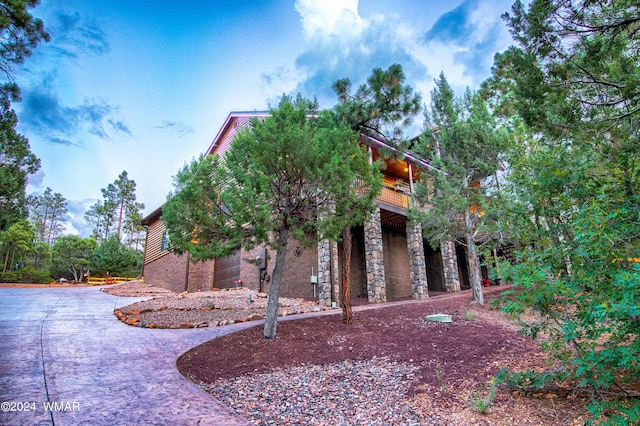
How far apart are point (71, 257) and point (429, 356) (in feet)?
99.9

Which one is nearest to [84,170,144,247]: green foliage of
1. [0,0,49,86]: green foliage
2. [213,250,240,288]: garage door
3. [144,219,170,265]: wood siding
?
[144,219,170,265]: wood siding

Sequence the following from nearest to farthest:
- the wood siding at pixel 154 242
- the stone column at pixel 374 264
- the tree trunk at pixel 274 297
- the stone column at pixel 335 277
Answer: the tree trunk at pixel 274 297
the stone column at pixel 335 277
the stone column at pixel 374 264
the wood siding at pixel 154 242

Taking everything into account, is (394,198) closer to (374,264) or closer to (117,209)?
(374,264)

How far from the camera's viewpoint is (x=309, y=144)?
5359 millimetres

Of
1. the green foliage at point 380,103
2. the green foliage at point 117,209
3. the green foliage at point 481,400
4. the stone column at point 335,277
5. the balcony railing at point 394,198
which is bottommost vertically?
the green foliage at point 481,400

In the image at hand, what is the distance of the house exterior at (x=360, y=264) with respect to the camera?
11156 millimetres

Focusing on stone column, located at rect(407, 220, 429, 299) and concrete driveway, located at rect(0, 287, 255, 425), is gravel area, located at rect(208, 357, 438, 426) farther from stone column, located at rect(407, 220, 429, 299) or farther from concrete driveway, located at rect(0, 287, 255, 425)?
stone column, located at rect(407, 220, 429, 299)

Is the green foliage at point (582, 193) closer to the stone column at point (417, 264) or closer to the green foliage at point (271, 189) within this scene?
the green foliage at point (271, 189)

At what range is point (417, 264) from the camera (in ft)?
41.4

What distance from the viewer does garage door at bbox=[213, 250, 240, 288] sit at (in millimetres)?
13503

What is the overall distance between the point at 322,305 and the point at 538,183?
26.1 ft

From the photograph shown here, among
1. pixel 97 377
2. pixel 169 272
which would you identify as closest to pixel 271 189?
pixel 97 377

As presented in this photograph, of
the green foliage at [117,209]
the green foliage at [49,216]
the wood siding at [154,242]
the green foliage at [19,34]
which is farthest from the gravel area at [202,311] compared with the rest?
the green foliage at [49,216]

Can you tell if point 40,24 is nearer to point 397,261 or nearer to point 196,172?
point 196,172
